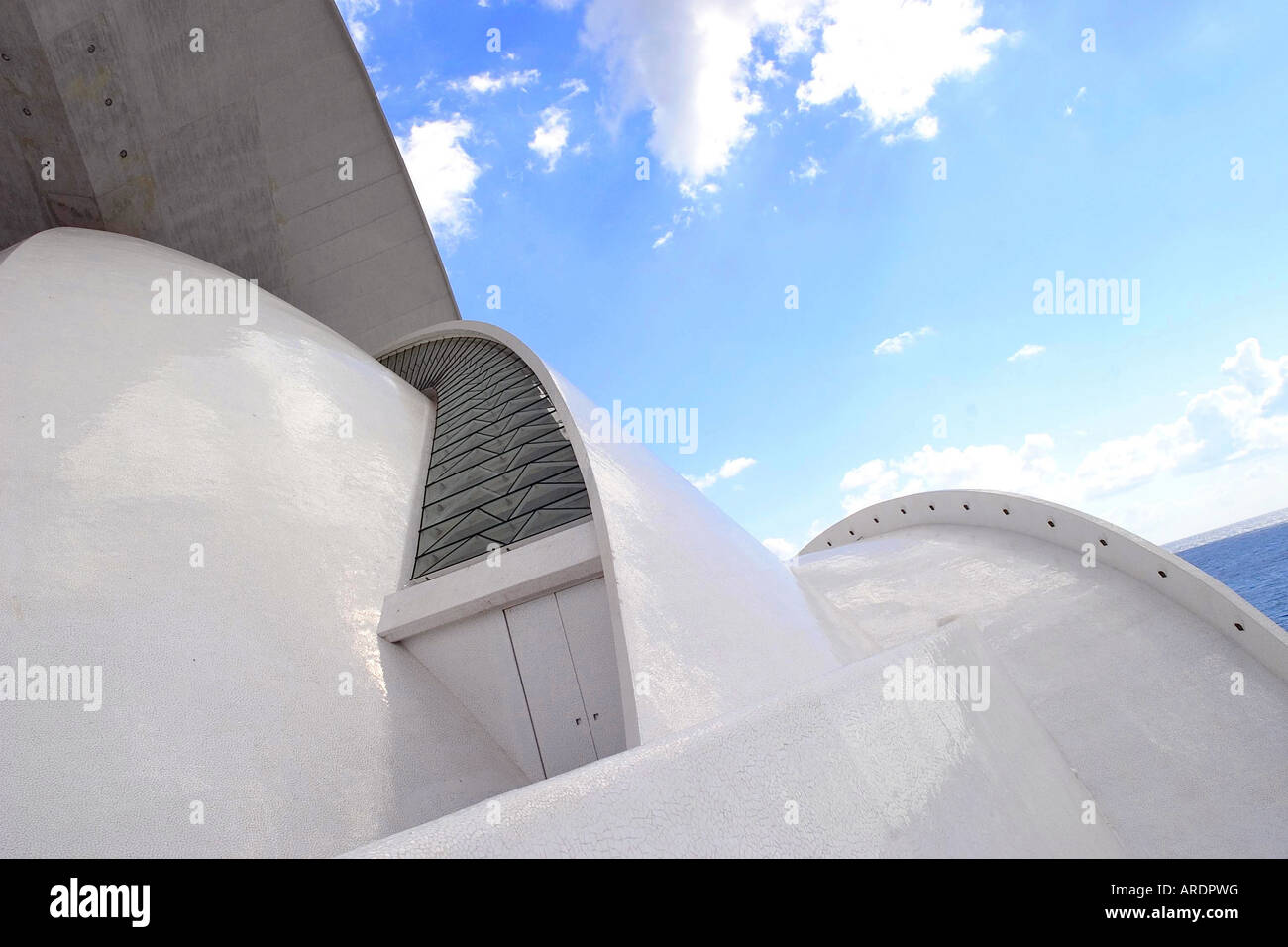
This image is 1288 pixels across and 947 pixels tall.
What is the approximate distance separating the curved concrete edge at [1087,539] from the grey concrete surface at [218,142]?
33.1ft

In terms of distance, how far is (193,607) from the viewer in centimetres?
367

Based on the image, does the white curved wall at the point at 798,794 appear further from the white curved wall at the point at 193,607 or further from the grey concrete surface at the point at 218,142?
the grey concrete surface at the point at 218,142

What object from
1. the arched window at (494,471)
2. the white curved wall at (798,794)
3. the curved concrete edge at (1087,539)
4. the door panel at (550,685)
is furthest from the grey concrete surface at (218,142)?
the white curved wall at (798,794)

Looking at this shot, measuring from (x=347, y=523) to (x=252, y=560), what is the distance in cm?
106

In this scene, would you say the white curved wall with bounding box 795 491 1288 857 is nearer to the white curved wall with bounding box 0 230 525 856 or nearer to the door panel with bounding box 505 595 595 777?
the door panel with bounding box 505 595 595 777

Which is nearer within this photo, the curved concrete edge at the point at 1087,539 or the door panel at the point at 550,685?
the door panel at the point at 550,685

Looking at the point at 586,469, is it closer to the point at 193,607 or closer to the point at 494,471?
the point at 494,471

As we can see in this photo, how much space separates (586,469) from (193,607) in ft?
7.74

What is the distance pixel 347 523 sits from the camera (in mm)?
5230

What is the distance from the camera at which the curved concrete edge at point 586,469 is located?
10.5 feet

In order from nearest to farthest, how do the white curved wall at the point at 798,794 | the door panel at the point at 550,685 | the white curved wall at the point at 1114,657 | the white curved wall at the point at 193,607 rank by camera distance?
1. the white curved wall at the point at 798,794
2. the white curved wall at the point at 193,607
3. the door panel at the point at 550,685
4. the white curved wall at the point at 1114,657

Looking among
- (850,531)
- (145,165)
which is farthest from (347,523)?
(145,165)
